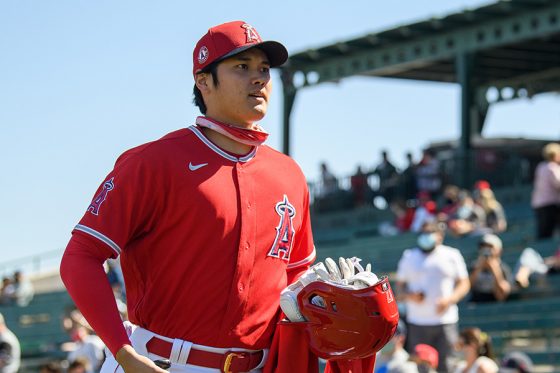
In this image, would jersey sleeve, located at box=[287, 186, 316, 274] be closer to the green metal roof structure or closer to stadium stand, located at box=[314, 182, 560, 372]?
stadium stand, located at box=[314, 182, 560, 372]

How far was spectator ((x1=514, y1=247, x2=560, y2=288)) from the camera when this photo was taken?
12.6 meters

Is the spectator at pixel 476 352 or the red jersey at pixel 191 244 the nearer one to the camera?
the red jersey at pixel 191 244

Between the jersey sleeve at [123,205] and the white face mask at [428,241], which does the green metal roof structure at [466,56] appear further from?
the jersey sleeve at [123,205]

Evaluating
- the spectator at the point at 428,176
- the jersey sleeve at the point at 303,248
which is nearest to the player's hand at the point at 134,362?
the jersey sleeve at the point at 303,248

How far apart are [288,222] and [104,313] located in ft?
2.44

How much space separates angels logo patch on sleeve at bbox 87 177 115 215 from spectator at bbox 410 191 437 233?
1186 cm

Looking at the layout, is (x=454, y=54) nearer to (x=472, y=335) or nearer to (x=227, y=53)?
(x=472, y=335)

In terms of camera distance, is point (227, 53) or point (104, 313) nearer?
point (104, 313)

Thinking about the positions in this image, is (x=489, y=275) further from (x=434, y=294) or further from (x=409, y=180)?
(x=409, y=180)

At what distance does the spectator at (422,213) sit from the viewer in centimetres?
1686

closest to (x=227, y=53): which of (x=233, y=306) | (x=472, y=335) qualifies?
(x=233, y=306)

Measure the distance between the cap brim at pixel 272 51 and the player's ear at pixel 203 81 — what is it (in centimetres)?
10

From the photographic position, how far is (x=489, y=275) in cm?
1223

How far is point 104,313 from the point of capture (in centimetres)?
387
